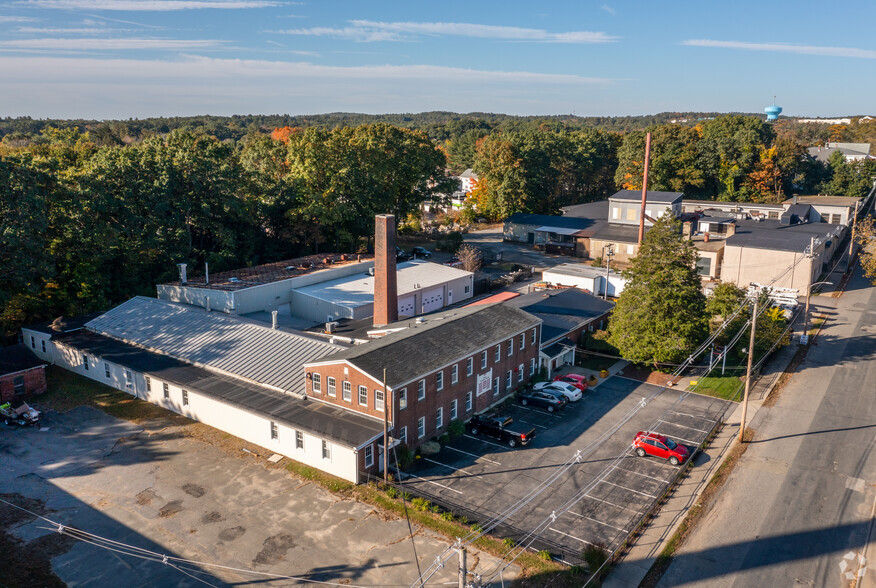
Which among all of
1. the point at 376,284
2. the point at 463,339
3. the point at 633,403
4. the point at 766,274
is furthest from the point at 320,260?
the point at 766,274

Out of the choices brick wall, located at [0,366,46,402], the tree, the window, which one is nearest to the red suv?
the tree

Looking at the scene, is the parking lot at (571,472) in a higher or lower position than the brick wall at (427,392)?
lower

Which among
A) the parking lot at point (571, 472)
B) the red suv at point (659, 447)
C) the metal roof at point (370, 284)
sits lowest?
the parking lot at point (571, 472)

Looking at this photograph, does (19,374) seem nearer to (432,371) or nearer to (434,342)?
(434,342)

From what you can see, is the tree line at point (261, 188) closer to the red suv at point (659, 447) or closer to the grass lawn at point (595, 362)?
the grass lawn at point (595, 362)

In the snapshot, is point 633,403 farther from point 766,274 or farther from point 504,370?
point 766,274

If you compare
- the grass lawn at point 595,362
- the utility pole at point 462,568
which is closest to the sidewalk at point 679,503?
the grass lawn at point 595,362

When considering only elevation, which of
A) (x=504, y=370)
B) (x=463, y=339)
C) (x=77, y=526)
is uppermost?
(x=463, y=339)
